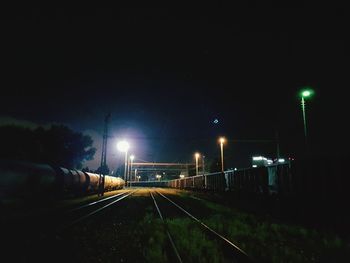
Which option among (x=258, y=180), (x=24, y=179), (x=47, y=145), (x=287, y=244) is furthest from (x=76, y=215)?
(x=47, y=145)

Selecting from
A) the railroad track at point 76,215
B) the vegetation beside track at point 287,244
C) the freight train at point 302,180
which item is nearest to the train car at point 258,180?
the freight train at point 302,180

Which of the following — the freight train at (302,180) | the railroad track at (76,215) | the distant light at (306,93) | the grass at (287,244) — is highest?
the distant light at (306,93)

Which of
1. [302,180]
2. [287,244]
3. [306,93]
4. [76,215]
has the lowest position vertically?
[287,244]

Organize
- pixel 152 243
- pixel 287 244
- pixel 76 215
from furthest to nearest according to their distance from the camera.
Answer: pixel 76 215, pixel 287 244, pixel 152 243

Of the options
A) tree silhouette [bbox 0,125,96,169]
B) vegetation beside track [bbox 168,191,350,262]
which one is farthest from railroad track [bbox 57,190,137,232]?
tree silhouette [bbox 0,125,96,169]

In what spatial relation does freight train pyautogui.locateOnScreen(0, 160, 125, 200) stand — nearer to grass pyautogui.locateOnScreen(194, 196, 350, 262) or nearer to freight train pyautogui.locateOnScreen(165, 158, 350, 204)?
grass pyautogui.locateOnScreen(194, 196, 350, 262)

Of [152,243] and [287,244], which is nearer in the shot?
[152,243]

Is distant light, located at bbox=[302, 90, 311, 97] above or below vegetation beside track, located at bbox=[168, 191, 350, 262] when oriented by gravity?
above

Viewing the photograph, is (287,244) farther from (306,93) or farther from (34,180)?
(34,180)

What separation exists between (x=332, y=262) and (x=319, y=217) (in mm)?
5031

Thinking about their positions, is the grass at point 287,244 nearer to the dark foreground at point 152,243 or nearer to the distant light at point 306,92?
the dark foreground at point 152,243

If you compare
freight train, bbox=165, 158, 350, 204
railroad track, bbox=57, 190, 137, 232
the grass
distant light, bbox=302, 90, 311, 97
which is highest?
distant light, bbox=302, 90, 311, 97

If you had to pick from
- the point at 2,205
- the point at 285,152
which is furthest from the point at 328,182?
the point at 285,152

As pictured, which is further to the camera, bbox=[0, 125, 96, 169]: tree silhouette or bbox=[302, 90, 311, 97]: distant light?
bbox=[0, 125, 96, 169]: tree silhouette
